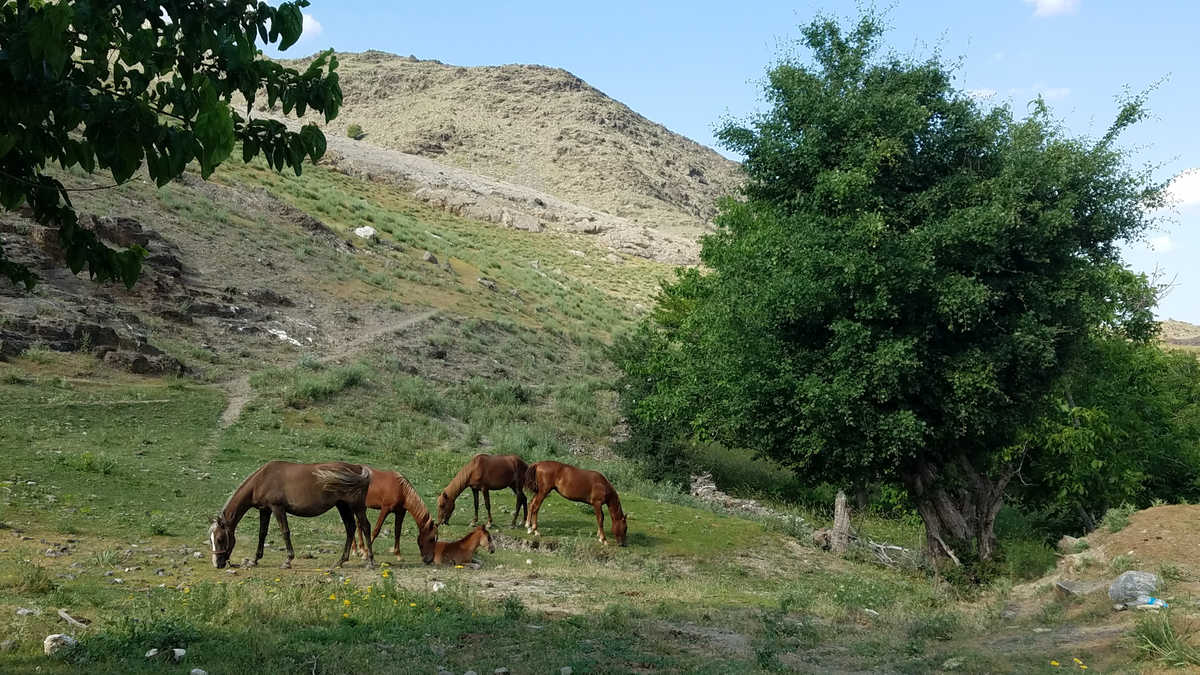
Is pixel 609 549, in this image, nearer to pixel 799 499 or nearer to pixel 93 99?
pixel 93 99

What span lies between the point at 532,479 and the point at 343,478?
6.44 meters

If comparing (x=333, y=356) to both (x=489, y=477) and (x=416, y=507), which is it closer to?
(x=489, y=477)

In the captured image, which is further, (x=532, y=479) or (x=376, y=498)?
(x=532, y=479)

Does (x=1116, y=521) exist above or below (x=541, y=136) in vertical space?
below

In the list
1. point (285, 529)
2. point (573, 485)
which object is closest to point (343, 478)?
point (285, 529)

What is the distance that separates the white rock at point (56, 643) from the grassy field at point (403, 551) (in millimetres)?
112

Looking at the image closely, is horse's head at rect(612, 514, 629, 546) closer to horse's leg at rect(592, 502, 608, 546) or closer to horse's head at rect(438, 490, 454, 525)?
horse's leg at rect(592, 502, 608, 546)

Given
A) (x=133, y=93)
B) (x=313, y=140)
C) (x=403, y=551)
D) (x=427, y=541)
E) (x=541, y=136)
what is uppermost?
(x=541, y=136)

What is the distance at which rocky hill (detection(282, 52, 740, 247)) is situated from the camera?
12075cm

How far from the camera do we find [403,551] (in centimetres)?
1611

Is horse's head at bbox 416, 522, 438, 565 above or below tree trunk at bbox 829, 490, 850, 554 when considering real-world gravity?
above

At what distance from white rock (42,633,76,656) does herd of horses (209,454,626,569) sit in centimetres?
435

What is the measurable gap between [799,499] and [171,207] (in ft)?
102

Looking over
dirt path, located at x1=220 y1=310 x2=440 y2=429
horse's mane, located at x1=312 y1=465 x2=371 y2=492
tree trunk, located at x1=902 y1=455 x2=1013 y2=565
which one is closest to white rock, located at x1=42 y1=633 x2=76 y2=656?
horse's mane, located at x1=312 y1=465 x2=371 y2=492
